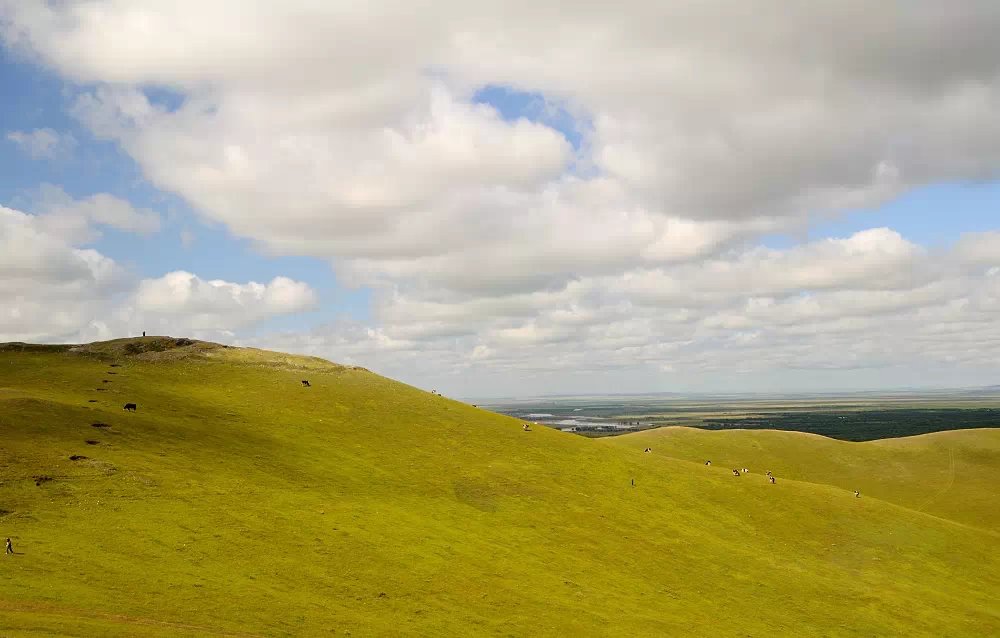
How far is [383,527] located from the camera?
57531 mm

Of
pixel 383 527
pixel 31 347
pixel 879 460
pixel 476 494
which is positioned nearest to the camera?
pixel 383 527

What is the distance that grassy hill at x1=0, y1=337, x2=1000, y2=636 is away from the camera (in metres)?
40.6

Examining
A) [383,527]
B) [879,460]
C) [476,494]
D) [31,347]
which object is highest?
[31,347]

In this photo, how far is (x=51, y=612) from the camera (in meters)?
32.2

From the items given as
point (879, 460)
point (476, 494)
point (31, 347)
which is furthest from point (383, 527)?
point (879, 460)

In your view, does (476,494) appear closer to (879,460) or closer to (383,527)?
(383,527)

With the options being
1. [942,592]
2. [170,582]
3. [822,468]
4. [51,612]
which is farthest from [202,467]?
[822,468]

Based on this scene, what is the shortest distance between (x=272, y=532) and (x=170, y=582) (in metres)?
11.9

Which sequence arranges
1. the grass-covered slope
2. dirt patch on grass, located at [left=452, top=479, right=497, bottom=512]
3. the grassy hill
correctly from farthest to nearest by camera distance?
the grass-covered slope, dirt patch on grass, located at [left=452, top=479, right=497, bottom=512], the grassy hill

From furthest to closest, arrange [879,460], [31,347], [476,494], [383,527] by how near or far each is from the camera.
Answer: [879,460], [31,347], [476,494], [383,527]

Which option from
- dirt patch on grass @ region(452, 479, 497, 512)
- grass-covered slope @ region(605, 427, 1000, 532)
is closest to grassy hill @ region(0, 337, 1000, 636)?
dirt patch on grass @ region(452, 479, 497, 512)

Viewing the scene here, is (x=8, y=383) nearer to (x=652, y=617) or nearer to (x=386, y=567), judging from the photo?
(x=386, y=567)

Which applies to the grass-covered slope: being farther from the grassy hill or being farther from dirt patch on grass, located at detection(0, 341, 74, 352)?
dirt patch on grass, located at detection(0, 341, 74, 352)

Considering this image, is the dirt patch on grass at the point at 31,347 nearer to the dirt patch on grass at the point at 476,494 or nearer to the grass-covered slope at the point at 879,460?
the dirt patch on grass at the point at 476,494
